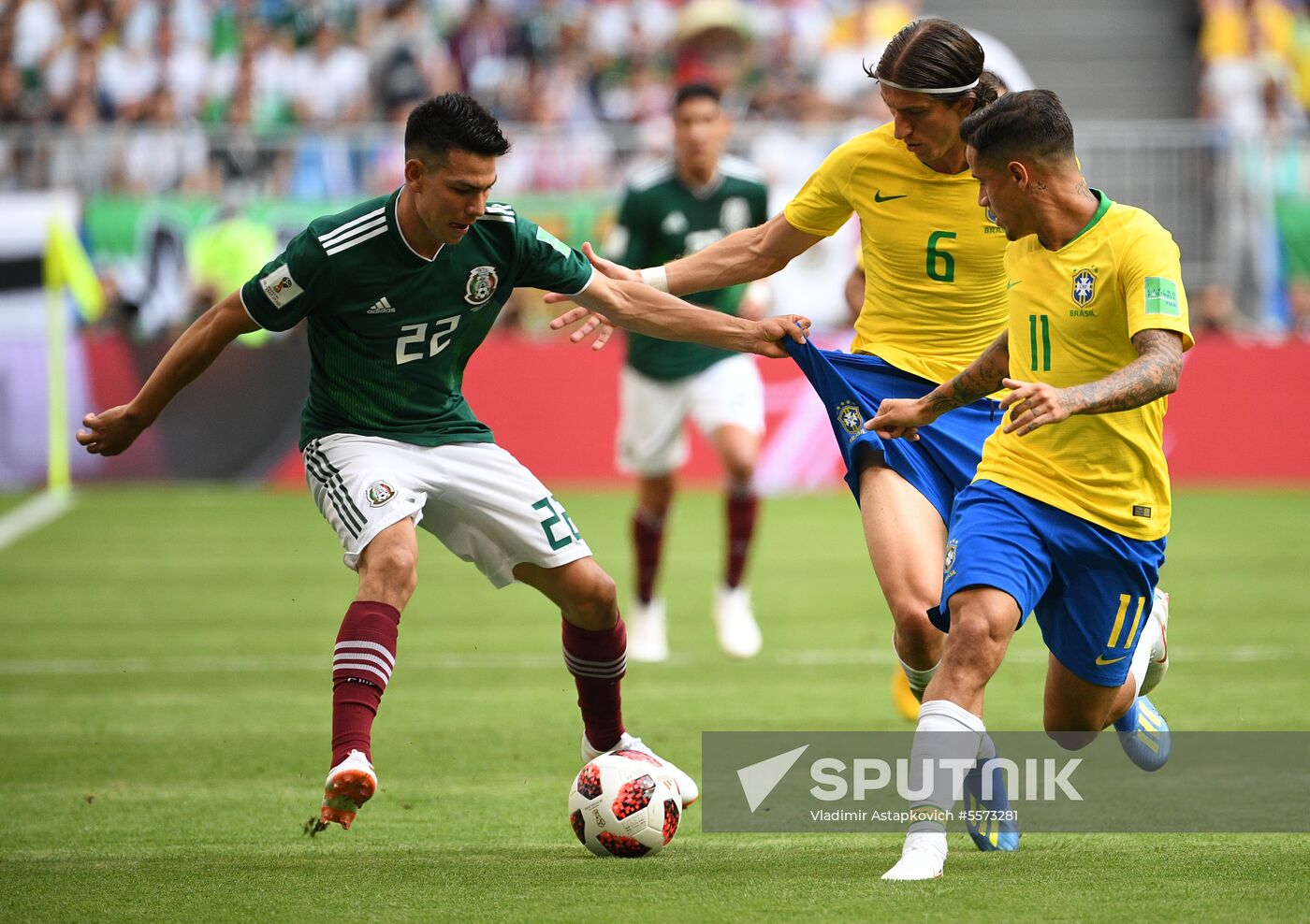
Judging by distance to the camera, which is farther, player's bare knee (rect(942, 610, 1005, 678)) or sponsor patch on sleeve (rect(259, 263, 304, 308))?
sponsor patch on sleeve (rect(259, 263, 304, 308))

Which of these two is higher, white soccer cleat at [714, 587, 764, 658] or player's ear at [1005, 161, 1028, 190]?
player's ear at [1005, 161, 1028, 190]

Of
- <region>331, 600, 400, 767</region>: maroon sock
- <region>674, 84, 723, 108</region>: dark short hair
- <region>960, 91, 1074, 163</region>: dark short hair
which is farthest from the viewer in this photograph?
<region>674, 84, 723, 108</region>: dark short hair

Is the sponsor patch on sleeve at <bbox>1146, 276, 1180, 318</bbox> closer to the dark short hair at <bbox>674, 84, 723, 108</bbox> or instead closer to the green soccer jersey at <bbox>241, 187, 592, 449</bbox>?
the green soccer jersey at <bbox>241, 187, 592, 449</bbox>

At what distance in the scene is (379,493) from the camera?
5.80 m

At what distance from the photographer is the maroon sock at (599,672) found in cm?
618

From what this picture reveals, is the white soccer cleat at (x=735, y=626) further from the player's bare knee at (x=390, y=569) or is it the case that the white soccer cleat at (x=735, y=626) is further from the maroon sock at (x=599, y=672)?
the player's bare knee at (x=390, y=569)

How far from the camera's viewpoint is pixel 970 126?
5.18 meters

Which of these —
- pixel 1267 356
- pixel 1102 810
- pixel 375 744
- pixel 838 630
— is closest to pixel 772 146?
pixel 1267 356

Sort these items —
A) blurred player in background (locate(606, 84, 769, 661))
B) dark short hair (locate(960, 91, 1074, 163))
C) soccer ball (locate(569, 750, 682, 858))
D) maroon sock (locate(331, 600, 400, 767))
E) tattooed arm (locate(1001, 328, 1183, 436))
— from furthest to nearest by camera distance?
blurred player in background (locate(606, 84, 769, 661))
soccer ball (locate(569, 750, 682, 858))
maroon sock (locate(331, 600, 400, 767))
dark short hair (locate(960, 91, 1074, 163))
tattooed arm (locate(1001, 328, 1183, 436))

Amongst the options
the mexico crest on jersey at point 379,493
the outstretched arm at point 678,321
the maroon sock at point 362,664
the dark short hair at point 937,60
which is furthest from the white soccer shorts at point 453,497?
the dark short hair at point 937,60

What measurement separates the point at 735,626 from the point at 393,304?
463 centimetres

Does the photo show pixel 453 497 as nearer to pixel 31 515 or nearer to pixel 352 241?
pixel 352 241

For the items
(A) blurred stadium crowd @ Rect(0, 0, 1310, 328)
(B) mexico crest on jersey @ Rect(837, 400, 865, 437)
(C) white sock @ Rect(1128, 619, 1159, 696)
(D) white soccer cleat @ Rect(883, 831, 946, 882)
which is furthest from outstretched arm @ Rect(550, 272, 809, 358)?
(A) blurred stadium crowd @ Rect(0, 0, 1310, 328)

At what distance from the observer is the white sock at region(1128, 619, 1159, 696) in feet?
19.0
